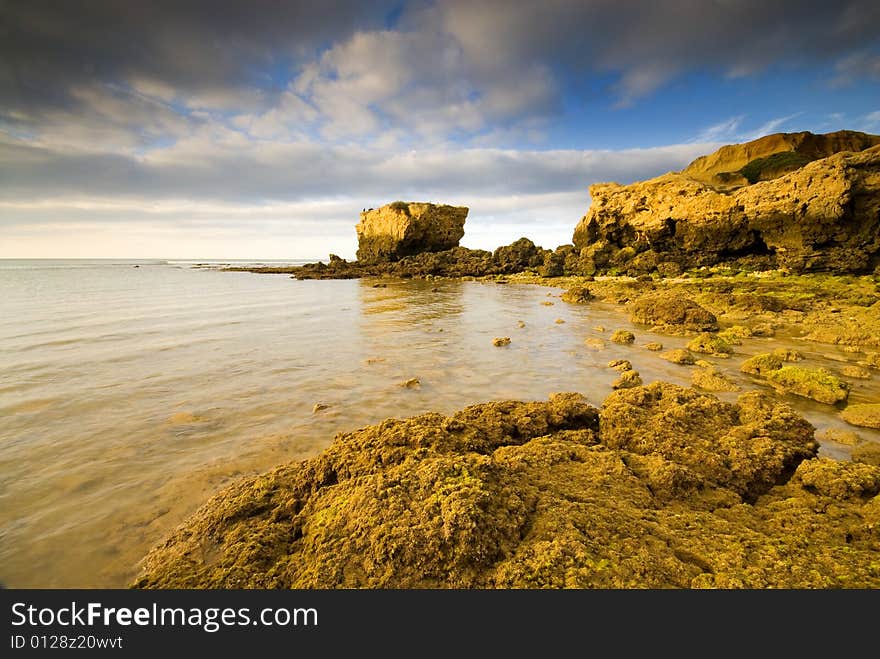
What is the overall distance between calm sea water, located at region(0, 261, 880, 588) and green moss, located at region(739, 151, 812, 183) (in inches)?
2154

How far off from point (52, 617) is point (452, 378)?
220 inches

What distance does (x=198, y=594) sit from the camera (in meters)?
1.90

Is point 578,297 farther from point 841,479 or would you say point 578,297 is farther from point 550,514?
point 550,514

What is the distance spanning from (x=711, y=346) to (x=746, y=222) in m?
22.2

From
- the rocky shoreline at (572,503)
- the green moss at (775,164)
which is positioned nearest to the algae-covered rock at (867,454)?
the rocky shoreline at (572,503)

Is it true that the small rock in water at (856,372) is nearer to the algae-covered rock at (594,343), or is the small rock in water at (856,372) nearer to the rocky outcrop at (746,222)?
the algae-covered rock at (594,343)

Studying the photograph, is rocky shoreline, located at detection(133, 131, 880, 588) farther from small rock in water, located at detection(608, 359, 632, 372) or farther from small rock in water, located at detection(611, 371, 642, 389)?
small rock in water, located at detection(608, 359, 632, 372)

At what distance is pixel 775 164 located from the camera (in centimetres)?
4959

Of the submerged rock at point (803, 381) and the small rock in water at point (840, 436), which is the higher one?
the submerged rock at point (803, 381)

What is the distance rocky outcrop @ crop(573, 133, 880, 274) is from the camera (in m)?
19.5

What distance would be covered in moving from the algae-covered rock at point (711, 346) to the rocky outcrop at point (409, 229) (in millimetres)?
49804

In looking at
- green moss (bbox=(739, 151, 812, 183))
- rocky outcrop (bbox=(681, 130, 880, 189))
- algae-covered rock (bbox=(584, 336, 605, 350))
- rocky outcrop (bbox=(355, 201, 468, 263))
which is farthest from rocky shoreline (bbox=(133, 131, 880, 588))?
green moss (bbox=(739, 151, 812, 183))

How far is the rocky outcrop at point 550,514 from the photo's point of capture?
1.88 metres

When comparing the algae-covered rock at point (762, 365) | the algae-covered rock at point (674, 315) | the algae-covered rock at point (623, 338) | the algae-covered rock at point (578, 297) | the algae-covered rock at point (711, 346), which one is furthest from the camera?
the algae-covered rock at point (578, 297)
